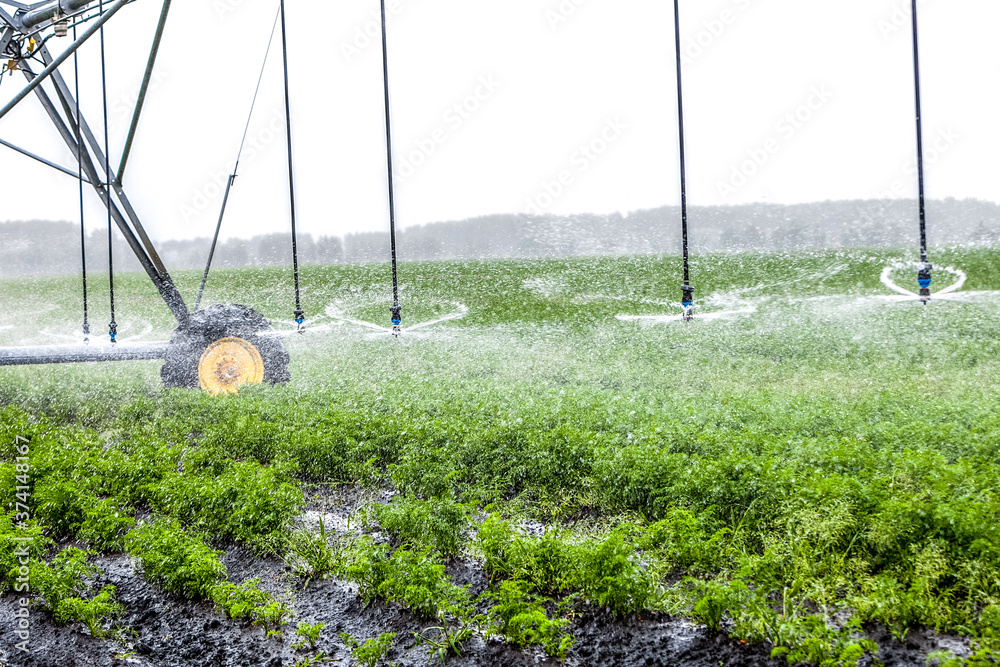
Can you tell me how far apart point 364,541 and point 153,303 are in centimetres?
3289

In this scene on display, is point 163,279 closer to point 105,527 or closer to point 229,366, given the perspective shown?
point 229,366

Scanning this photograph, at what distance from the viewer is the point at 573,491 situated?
642cm

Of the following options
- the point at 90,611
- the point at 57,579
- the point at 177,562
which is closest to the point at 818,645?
the point at 177,562

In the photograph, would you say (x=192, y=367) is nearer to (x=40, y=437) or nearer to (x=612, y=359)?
(x=40, y=437)

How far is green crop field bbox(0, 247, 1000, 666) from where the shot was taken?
166 inches

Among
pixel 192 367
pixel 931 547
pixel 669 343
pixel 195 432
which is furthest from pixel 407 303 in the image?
pixel 931 547

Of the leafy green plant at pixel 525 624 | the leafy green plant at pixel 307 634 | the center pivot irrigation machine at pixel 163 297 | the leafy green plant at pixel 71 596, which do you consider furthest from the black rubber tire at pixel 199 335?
the leafy green plant at pixel 525 624

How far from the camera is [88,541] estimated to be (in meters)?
5.61

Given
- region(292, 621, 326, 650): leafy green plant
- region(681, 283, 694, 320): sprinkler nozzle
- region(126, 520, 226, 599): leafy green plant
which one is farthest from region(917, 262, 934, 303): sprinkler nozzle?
region(126, 520, 226, 599): leafy green plant

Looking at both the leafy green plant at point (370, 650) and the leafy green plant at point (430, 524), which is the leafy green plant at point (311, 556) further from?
the leafy green plant at point (370, 650)

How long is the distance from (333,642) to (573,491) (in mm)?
2679

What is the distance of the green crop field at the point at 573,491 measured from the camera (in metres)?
4.21

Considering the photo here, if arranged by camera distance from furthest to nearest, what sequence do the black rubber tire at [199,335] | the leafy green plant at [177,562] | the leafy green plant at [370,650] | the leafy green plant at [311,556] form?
the black rubber tire at [199,335] → the leafy green plant at [311,556] → the leafy green plant at [177,562] → the leafy green plant at [370,650]

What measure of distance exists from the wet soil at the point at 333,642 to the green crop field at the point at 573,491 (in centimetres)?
10
